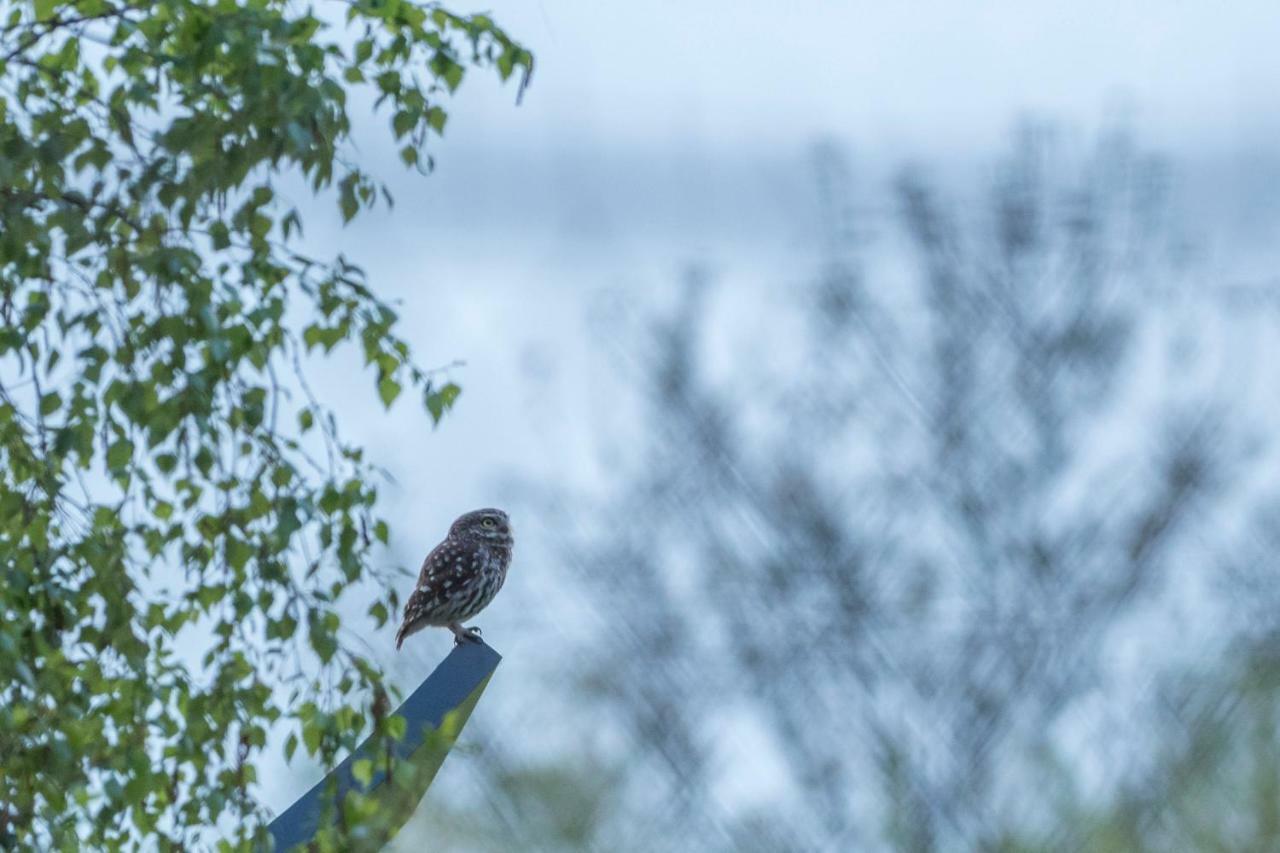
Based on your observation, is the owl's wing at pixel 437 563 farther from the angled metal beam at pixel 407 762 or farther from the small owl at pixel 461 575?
the angled metal beam at pixel 407 762

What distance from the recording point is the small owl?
466 centimetres

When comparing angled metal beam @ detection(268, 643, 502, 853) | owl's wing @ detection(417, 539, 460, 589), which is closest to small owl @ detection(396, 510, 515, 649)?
owl's wing @ detection(417, 539, 460, 589)

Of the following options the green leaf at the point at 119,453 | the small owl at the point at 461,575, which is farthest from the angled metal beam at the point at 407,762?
the green leaf at the point at 119,453

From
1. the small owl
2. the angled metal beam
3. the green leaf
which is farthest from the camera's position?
the small owl

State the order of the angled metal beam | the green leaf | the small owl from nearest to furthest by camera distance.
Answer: the angled metal beam, the green leaf, the small owl

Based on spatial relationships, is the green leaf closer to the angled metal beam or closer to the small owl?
the angled metal beam

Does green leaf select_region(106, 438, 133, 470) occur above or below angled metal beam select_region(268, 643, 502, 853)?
above

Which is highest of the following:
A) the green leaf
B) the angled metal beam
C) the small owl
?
the green leaf

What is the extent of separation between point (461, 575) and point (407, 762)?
1.23 meters

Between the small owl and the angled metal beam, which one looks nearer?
the angled metal beam

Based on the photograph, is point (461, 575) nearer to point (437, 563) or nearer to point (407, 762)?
point (437, 563)

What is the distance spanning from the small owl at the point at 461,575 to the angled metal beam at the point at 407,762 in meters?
0.69

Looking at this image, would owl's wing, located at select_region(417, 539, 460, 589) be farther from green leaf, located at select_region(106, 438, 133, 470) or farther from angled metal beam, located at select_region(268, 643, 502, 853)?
green leaf, located at select_region(106, 438, 133, 470)

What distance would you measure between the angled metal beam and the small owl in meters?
0.69
